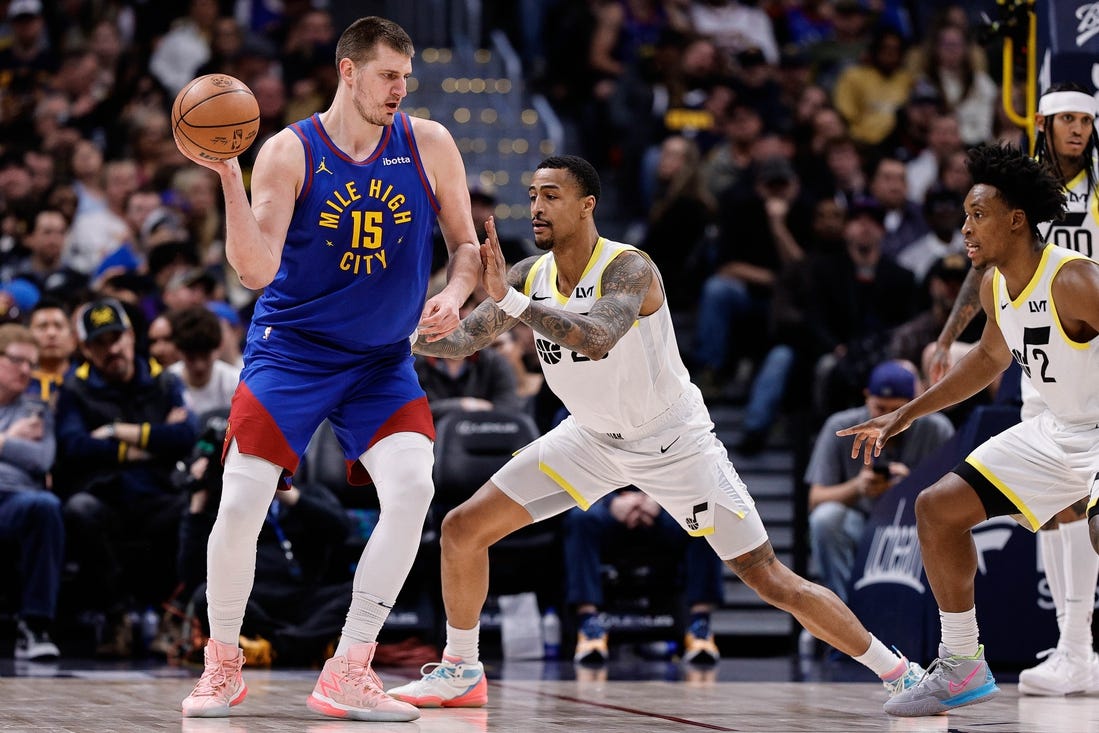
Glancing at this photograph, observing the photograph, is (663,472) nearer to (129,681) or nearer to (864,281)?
(129,681)

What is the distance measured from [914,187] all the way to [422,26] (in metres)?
5.24

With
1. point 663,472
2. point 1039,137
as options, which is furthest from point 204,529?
point 1039,137

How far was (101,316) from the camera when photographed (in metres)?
9.62

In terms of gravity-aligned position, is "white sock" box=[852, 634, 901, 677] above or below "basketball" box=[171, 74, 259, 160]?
below

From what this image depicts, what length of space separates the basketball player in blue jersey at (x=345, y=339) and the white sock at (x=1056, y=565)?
10.6 ft

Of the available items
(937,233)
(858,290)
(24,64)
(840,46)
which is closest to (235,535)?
(858,290)

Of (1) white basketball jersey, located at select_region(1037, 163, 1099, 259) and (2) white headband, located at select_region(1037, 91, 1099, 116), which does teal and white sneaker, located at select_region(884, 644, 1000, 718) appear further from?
(2) white headband, located at select_region(1037, 91, 1099, 116)

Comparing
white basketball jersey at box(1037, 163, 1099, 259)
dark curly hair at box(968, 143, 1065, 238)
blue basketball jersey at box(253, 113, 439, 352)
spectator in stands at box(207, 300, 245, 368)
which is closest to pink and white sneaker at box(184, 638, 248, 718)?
blue basketball jersey at box(253, 113, 439, 352)

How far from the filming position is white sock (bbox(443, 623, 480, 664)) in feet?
21.9

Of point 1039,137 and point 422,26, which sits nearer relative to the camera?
point 1039,137

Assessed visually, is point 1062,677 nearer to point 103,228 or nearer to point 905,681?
point 905,681

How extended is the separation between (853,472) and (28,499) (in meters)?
4.86

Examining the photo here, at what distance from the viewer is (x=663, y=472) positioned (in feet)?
21.3

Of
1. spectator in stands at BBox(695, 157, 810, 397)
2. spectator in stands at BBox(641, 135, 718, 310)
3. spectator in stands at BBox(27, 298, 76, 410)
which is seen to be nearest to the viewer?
spectator in stands at BBox(27, 298, 76, 410)
